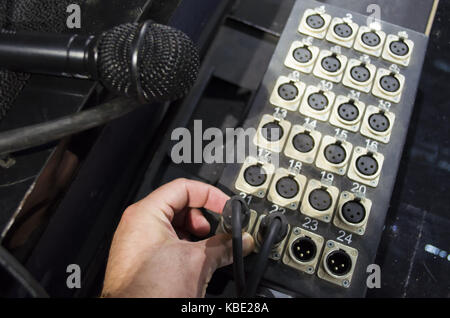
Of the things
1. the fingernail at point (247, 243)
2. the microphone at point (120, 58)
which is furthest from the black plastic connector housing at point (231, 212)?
the microphone at point (120, 58)

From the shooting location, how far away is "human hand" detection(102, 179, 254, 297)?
517 millimetres

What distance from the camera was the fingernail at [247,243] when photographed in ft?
1.88

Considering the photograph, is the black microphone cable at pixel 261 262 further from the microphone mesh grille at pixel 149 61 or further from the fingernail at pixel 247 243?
the microphone mesh grille at pixel 149 61

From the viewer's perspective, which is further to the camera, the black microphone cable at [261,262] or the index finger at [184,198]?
the index finger at [184,198]

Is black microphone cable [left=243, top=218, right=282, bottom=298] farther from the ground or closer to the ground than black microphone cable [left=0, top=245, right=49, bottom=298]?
farther from the ground

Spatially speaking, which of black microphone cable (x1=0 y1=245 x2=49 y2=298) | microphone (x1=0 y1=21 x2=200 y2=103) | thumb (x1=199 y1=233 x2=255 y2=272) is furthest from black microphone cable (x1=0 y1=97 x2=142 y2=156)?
thumb (x1=199 y1=233 x2=255 y2=272)

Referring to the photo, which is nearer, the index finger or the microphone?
the microphone

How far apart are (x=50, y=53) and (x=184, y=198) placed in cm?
30

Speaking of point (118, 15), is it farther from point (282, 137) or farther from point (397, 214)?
point (397, 214)

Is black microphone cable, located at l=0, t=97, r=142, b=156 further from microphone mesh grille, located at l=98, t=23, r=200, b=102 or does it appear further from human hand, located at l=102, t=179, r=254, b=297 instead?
human hand, located at l=102, t=179, r=254, b=297

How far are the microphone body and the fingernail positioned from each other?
0.33m

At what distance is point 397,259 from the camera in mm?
719

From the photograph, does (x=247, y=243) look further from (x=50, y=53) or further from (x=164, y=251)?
(x=50, y=53)

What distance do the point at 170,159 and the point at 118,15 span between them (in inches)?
11.8
